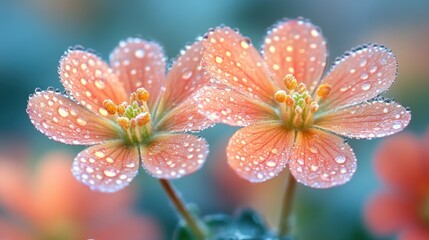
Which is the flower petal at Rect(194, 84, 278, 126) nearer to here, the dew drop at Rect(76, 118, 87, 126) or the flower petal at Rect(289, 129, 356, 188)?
the flower petal at Rect(289, 129, 356, 188)

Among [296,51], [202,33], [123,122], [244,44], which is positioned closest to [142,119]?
[123,122]

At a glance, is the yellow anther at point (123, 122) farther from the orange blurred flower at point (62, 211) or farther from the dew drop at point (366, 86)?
the orange blurred flower at point (62, 211)

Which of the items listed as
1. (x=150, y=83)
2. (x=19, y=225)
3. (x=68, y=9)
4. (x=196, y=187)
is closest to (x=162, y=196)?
(x=196, y=187)

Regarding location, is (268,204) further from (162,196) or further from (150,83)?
(150,83)

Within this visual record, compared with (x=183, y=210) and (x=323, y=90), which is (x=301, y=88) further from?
(x=183, y=210)

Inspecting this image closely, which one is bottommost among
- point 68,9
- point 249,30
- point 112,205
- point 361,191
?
point 112,205
